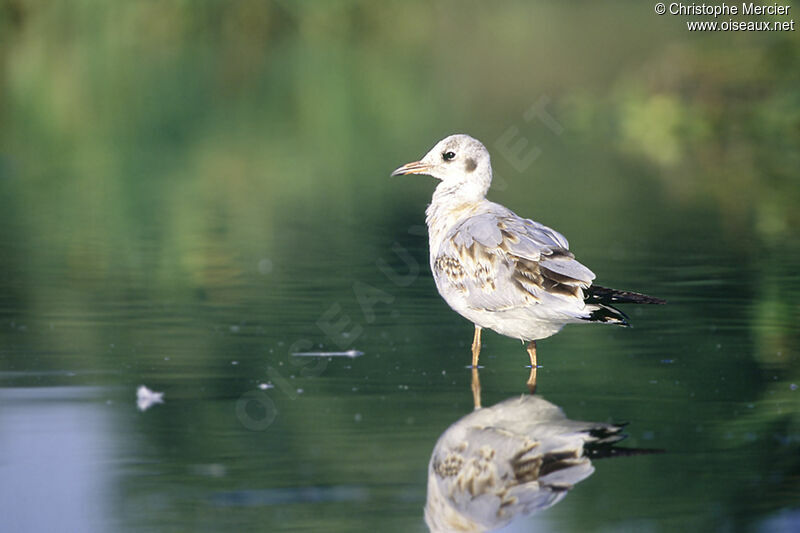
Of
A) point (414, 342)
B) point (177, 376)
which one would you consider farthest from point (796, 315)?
point (177, 376)

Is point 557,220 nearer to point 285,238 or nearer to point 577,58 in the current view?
point 285,238

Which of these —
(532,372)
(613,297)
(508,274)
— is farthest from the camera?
(532,372)

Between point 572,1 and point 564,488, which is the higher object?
point 572,1

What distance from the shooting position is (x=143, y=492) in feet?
22.7

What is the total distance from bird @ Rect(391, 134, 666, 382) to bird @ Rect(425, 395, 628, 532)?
2.26 ft

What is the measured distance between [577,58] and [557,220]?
27.8 m

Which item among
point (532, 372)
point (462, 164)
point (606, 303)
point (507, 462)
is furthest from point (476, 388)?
point (462, 164)

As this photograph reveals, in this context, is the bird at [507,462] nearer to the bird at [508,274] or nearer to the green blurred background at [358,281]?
the green blurred background at [358,281]

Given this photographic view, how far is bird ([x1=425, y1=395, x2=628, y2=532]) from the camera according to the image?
6598 mm

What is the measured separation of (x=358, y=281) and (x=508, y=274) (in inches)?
171

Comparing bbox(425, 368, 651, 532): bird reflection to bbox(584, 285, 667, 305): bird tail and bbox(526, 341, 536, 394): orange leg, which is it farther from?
bbox(584, 285, 667, 305): bird tail

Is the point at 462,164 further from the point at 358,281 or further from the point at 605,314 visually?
the point at 358,281

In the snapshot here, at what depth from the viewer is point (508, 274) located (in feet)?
30.0

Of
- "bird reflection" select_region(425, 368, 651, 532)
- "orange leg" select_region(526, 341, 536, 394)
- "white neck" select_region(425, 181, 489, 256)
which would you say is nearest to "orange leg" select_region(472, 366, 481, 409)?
"bird reflection" select_region(425, 368, 651, 532)
